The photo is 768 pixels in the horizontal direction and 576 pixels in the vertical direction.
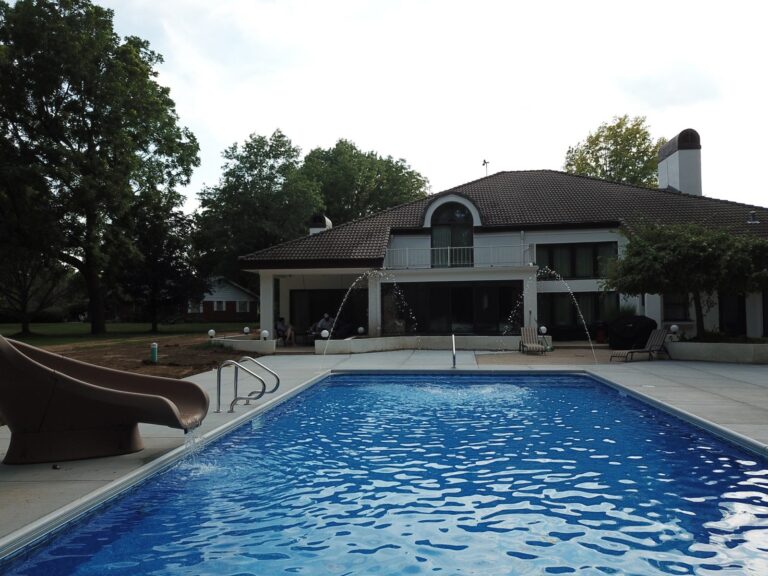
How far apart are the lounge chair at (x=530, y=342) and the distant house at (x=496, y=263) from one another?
1.98 meters

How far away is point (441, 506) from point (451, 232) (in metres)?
21.4

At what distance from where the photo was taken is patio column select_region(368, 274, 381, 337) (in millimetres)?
23297

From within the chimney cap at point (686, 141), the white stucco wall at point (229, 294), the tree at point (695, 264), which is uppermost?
the chimney cap at point (686, 141)

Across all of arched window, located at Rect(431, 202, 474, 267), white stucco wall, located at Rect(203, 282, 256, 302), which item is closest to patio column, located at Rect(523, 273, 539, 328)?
arched window, located at Rect(431, 202, 474, 267)

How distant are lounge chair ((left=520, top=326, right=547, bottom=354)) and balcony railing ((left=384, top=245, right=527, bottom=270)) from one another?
492 cm

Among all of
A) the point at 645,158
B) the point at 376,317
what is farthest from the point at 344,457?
the point at 645,158

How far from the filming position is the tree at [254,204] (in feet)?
131

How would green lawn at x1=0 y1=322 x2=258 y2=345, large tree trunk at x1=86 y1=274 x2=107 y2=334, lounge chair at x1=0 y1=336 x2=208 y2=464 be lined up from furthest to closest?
large tree trunk at x1=86 y1=274 x2=107 y2=334 → green lawn at x1=0 y1=322 x2=258 y2=345 → lounge chair at x1=0 y1=336 x2=208 y2=464

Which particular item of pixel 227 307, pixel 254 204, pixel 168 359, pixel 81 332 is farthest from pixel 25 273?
pixel 227 307

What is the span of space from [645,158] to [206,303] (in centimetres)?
4562

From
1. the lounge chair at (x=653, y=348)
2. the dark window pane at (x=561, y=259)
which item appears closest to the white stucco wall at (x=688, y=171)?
the dark window pane at (x=561, y=259)

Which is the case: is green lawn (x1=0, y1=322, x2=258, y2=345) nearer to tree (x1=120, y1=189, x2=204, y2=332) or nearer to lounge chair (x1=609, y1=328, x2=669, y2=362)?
tree (x1=120, y1=189, x2=204, y2=332)

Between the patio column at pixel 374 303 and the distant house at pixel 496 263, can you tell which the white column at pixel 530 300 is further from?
the patio column at pixel 374 303

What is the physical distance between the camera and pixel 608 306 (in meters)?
A: 25.0
